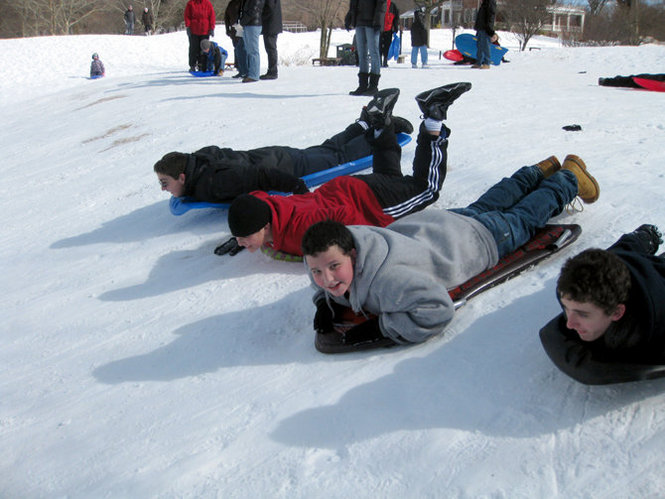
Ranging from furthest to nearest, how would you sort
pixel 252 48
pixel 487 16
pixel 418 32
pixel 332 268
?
1. pixel 418 32
2. pixel 487 16
3. pixel 252 48
4. pixel 332 268

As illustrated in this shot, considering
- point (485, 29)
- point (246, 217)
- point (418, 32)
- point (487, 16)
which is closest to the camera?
point (246, 217)

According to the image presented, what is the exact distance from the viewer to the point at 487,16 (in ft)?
32.7

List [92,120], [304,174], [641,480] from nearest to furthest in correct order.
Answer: [641,480] → [304,174] → [92,120]

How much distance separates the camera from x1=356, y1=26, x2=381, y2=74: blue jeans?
7.17 m

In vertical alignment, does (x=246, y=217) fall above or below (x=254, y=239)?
above

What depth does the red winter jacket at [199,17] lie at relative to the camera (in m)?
10.8

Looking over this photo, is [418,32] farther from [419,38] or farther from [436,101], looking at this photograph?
[436,101]

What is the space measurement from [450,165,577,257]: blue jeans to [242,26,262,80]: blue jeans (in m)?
6.19

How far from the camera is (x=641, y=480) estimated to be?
161 cm

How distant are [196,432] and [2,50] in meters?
20.8

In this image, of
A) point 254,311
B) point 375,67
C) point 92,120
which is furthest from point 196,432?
point 92,120

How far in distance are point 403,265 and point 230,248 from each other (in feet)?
5.13

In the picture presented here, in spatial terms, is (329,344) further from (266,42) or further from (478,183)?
(266,42)

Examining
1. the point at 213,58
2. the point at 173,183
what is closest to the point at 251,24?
the point at 213,58
